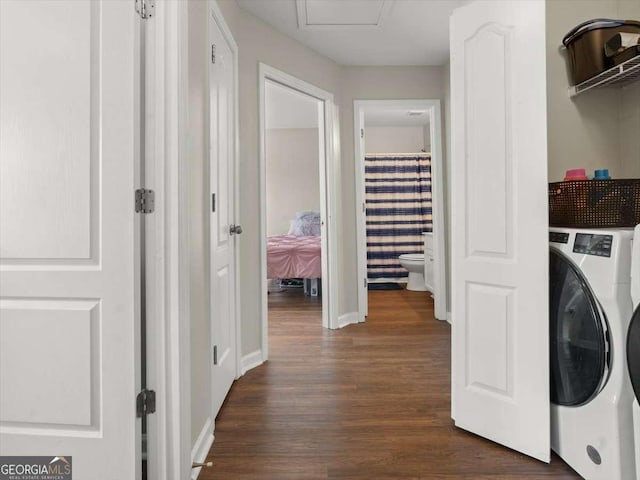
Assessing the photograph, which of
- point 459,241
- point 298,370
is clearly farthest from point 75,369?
point 459,241

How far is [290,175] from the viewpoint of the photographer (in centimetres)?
700

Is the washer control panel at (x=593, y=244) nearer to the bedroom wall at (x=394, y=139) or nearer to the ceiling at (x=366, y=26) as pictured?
the ceiling at (x=366, y=26)

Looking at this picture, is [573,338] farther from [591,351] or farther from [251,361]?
[251,361]

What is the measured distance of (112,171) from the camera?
139 cm

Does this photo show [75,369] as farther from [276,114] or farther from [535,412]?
[276,114]

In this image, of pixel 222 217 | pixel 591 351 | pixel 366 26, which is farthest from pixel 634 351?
pixel 366 26

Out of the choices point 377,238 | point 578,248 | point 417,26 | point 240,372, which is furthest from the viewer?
point 377,238

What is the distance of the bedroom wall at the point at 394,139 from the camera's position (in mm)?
6570

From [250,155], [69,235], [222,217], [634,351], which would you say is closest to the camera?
[634,351]

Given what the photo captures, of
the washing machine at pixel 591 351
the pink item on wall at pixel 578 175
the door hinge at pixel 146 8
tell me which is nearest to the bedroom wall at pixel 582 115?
the pink item on wall at pixel 578 175

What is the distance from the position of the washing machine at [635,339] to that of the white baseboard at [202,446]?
158 cm

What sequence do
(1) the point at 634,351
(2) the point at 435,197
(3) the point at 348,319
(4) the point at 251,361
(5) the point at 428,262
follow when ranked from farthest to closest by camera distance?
(5) the point at 428,262
(2) the point at 435,197
(3) the point at 348,319
(4) the point at 251,361
(1) the point at 634,351

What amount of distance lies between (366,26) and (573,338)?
8.88 ft

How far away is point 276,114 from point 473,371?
5.27 metres
